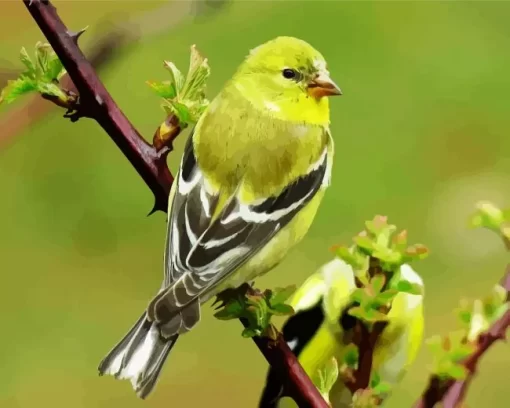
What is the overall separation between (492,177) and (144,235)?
23.5 inches

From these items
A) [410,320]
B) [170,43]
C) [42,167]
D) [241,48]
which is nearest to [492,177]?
[241,48]

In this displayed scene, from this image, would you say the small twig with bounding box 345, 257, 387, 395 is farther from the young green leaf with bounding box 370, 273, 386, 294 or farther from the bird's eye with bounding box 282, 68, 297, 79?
the bird's eye with bounding box 282, 68, 297, 79

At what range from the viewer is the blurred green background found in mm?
1043

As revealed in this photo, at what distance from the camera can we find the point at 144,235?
1149 mm

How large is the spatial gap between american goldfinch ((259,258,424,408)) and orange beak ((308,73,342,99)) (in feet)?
0.47

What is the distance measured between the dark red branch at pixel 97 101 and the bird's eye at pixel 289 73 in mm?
202

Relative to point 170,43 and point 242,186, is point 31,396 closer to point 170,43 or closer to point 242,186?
point 170,43

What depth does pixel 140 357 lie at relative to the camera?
0.36 meters

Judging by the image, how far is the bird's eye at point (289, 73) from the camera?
0.53 m

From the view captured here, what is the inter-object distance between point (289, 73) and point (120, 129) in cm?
23

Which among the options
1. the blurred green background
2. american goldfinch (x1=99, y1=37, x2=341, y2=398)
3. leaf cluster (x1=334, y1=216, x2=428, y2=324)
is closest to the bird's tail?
american goldfinch (x1=99, y1=37, x2=341, y2=398)

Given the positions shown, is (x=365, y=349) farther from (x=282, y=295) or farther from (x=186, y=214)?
(x=186, y=214)

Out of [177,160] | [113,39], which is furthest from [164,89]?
[177,160]

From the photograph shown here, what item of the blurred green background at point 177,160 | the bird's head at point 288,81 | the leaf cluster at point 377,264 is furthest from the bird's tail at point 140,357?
the blurred green background at point 177,160
